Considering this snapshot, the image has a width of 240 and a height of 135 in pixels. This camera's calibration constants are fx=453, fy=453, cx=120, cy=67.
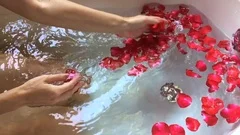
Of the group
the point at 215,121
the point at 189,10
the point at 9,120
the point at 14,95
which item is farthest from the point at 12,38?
the point at 215,121

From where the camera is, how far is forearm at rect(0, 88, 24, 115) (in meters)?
1.14

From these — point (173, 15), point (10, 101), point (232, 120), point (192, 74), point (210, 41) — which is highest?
point (173, 15)

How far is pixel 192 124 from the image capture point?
137 cm

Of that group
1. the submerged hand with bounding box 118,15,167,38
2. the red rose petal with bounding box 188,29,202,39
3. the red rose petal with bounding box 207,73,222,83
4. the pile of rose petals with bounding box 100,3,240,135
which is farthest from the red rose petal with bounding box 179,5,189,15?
the red rose petal with bounding box 207,73,222,83

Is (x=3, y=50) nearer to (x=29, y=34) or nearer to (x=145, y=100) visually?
(x=29, y=34)

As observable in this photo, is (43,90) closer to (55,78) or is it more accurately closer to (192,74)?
(55,78)

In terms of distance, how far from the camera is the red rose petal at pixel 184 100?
57.2 inches

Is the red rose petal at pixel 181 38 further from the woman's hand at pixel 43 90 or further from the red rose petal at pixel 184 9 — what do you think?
the woman's hand at pixel 43 90

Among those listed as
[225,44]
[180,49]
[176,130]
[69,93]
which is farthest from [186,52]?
[69,93]

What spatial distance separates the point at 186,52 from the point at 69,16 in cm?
44

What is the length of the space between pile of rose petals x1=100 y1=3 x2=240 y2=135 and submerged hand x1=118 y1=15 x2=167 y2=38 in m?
0.03

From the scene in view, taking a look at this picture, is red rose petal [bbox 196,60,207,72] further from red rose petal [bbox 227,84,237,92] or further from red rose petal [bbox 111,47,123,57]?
red rose petal [bbox 111,47,123,57]

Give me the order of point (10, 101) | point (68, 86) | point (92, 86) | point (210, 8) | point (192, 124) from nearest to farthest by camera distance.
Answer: point (10, 101)
point (68, 86)
point (192, 124)
point (92, 86)
point (210, 8)

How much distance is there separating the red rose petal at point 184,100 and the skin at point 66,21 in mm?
249
